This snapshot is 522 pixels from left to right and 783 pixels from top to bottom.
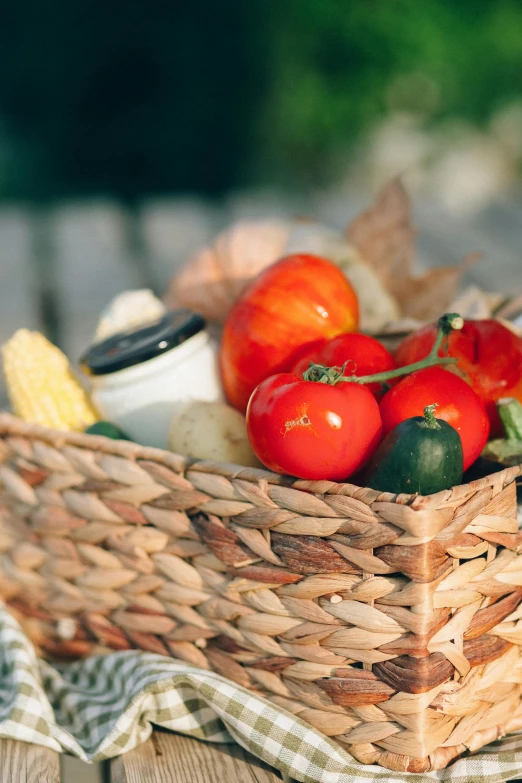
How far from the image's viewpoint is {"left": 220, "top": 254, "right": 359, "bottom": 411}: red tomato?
4.14 ft

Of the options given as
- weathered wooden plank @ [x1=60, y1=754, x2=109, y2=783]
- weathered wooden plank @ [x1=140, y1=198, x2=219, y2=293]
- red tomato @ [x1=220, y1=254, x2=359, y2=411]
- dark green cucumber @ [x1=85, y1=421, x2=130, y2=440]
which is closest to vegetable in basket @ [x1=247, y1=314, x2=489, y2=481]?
red tomato @ [x1=220, y1=254, x2=359, y2=411]

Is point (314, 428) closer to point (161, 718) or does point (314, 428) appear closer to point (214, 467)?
point (214, 467)

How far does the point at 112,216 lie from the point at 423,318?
1.77 meters

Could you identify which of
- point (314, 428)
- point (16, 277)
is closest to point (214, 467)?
point (314, 428)

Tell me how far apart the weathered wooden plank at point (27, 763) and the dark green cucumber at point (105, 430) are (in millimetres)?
411

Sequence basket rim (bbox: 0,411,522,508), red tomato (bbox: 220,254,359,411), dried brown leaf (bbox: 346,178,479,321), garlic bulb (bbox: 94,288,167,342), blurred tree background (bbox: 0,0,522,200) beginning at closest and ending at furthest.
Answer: basket rim (bbox: 0,411,522,508)
red tomato (bbox: 220,254,359,411)
garlic bulb (bbox: 94,288,167,342)
dried brown leaf (bbox: 346,178,479,321)
blurred tree background (bbox: 0,0,522,200)

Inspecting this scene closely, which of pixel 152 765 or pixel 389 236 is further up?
pixel 389 236

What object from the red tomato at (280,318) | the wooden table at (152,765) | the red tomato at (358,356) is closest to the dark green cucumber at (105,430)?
the red tomato at (280,318)

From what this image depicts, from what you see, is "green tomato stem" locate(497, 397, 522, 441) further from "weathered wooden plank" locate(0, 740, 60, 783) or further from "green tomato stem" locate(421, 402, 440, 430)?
"weathered wooden plank" locate(0, 740, 60, 783)

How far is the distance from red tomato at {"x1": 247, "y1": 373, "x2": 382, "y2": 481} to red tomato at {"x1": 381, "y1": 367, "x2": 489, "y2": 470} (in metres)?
0.04

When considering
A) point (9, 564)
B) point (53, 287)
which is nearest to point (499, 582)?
point (9, 564)

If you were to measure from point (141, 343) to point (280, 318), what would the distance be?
0.69 ft

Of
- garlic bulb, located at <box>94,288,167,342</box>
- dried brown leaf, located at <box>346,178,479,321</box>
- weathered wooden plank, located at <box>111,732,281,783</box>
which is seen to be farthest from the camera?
dried brown leaf, located at <box>346,178,479,321</box>

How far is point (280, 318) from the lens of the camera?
1268 mm
